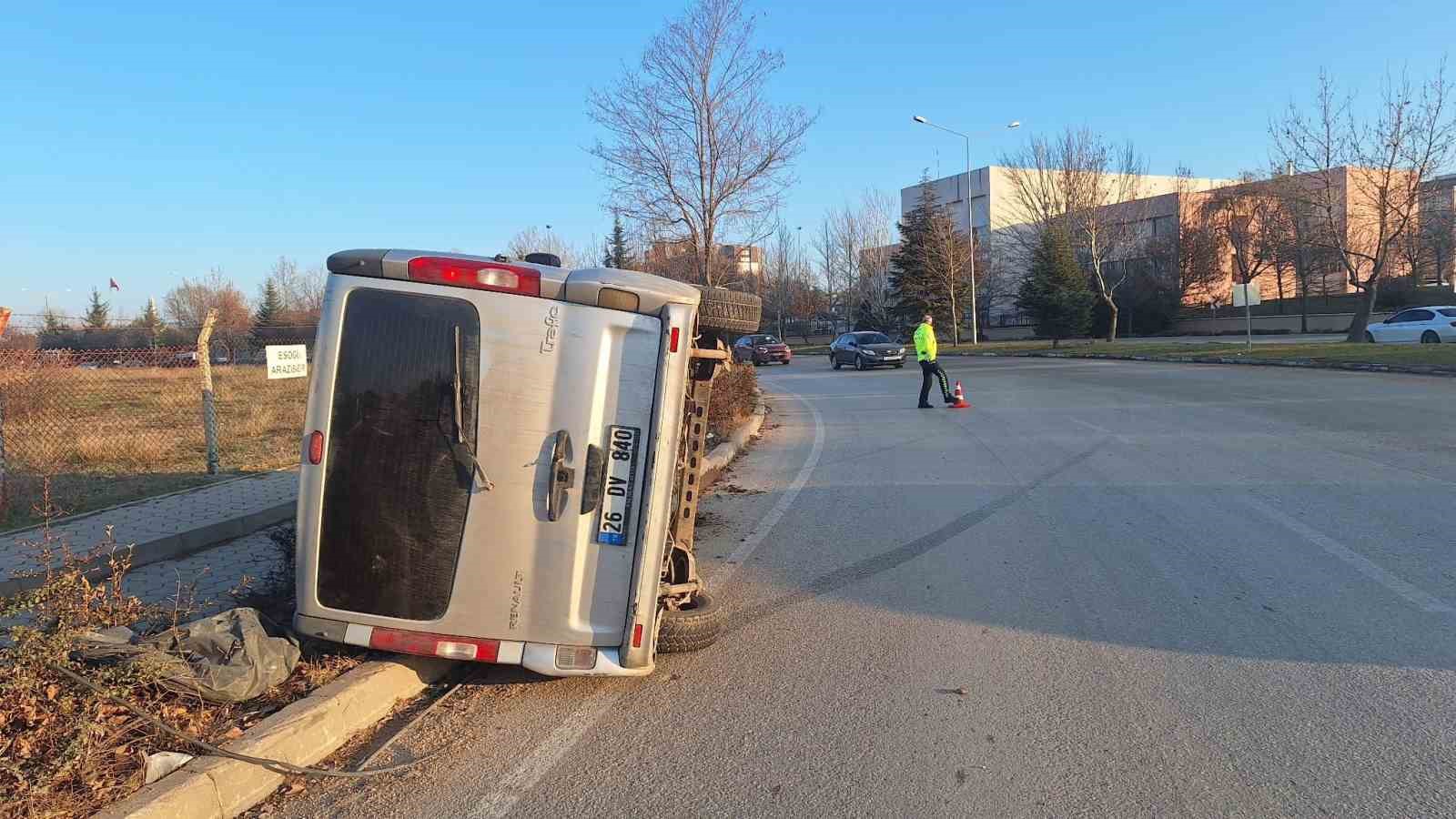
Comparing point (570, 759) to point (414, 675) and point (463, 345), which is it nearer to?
point (414, 675)

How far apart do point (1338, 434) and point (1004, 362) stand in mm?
24205

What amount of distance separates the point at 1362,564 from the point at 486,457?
5659mm

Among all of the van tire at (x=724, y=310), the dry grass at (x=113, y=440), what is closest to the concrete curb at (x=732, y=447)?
the van tire at (x=724, y=310)

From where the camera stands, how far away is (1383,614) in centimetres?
510

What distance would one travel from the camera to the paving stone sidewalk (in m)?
6.81

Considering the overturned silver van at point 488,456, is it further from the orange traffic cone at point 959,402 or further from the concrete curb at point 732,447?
the orange traffic cone at point 959,402

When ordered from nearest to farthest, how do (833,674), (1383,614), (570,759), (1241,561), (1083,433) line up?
(570,759) → (833,674) → (1383,614) → (1241,561) → (1083,433)

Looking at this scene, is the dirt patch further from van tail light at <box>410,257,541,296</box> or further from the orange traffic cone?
the orange traffic cone

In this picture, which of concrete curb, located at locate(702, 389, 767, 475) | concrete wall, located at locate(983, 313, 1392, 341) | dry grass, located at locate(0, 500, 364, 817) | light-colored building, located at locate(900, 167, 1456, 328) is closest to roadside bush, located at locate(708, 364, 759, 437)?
concrete curb, located at locate(702, 389, 767, 475)

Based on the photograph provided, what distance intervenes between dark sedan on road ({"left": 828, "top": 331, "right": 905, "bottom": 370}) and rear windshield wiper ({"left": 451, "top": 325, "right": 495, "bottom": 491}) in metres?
31.7

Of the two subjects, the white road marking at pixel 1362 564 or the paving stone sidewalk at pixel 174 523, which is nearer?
the white road marking at pixel 1362 564

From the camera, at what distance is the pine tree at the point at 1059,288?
49062 millimetres

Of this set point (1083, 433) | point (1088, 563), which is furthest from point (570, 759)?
point (1083, 433)

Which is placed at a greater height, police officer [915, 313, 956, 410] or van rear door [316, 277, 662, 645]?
police officer [915, 313, 956, 410]
